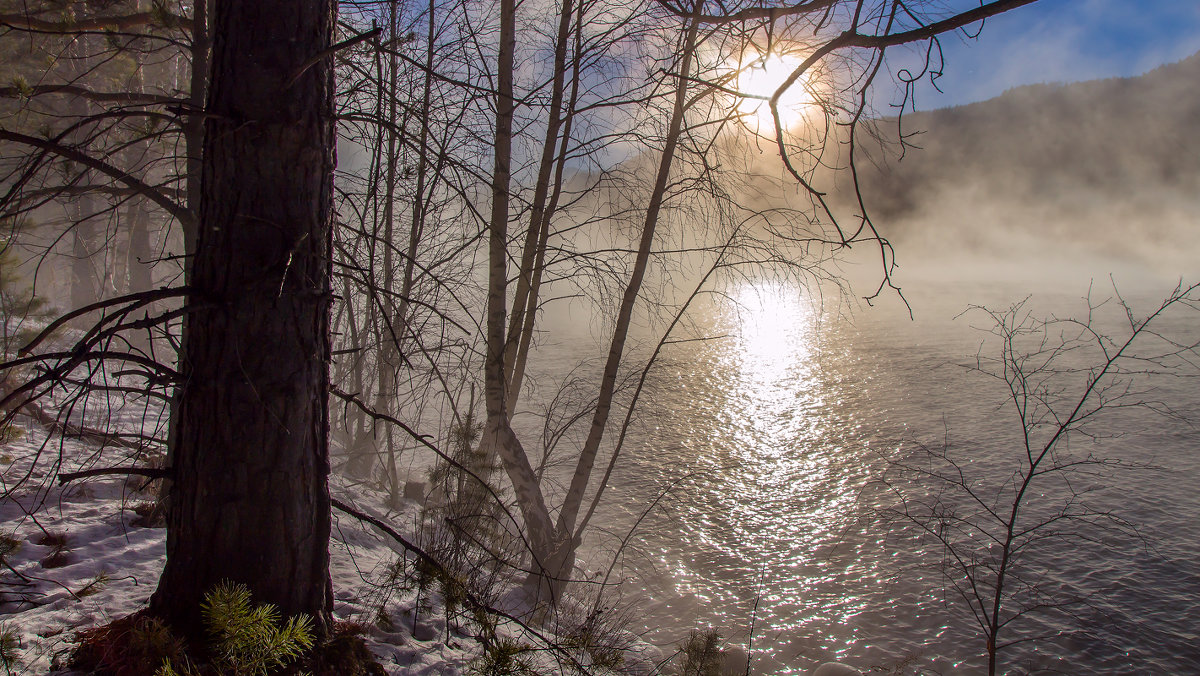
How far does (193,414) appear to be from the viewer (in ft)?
4.91

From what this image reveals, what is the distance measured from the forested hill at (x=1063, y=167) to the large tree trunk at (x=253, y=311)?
142ft

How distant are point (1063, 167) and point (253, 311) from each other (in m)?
65.1

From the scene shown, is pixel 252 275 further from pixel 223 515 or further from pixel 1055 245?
pixel 1055 245

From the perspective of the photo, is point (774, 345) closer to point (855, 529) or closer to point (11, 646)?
point (855, 529)

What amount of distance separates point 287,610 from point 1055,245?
61908 mm

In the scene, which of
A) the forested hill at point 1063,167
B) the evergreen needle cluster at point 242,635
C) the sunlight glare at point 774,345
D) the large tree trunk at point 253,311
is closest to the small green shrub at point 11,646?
the large tree trunk at point 253,311

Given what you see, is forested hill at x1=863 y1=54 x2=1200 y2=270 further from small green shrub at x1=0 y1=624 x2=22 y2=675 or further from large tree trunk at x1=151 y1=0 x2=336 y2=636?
small green shrub at x1=0 y1=624 x2=22 y2=675

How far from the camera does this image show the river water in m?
6.18

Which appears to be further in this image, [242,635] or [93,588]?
[93,588]

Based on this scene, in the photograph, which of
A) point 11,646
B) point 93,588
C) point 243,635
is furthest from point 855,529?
point 11,646

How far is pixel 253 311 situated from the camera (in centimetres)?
149

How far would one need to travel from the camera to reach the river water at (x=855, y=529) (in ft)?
20.3

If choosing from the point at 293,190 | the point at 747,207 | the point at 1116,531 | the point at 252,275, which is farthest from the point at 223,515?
the point at 1116,531

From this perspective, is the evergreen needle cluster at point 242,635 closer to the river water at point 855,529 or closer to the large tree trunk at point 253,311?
the large tree trunk at point 253,311
